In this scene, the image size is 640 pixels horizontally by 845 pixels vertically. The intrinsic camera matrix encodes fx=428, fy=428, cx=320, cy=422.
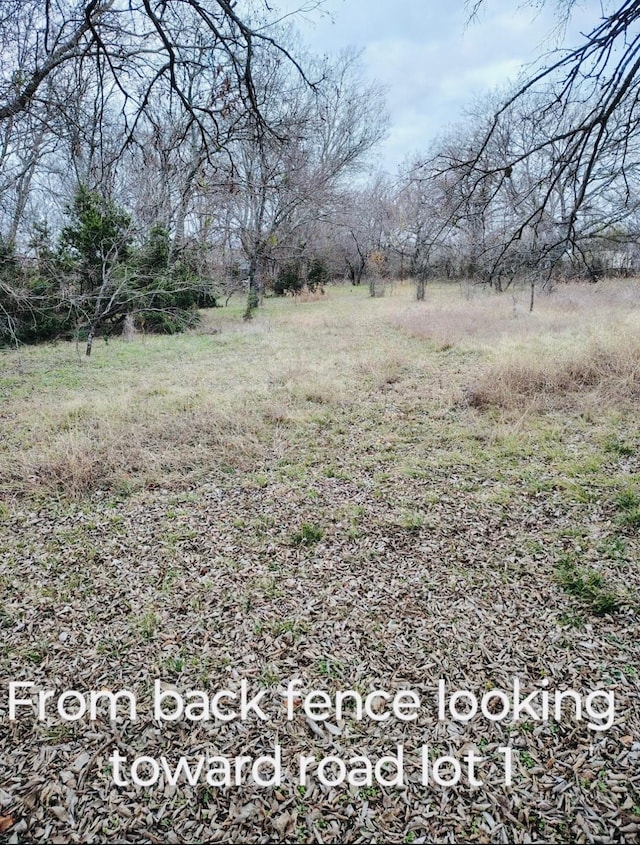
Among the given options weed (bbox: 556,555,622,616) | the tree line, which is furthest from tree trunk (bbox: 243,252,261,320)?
weed (bbox: 556,555,622,616)

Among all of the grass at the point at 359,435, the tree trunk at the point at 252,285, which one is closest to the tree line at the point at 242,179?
the tree trunk at the point at 252,285

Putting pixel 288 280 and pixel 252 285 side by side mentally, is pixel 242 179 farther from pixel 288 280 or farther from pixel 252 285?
pixel 288 280

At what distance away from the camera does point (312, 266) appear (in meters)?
23.9

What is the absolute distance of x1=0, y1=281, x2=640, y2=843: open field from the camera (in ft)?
5.33

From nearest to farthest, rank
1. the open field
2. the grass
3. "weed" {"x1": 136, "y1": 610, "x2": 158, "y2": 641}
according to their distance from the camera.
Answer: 1. the open field
2. "weed" {"x1": 136, "y1": 610, "x2": 158, "y2": 641}
3. the grass

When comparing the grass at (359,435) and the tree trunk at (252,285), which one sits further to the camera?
the tree trunk at (252,285)

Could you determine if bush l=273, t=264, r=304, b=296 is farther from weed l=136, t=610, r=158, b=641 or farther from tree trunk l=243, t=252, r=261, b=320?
weed l=136, t=610, r=158, b=641

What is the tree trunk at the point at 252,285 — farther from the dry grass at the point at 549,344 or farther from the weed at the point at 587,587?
the weed at the point at 587,587

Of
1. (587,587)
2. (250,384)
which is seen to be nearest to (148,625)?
(587,587)

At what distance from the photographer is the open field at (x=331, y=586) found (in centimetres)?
162

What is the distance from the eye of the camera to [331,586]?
275 cm

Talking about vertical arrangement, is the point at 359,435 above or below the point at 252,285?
below

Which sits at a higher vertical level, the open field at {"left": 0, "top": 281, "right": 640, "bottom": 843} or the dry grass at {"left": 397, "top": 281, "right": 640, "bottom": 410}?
the dry grass at {"left": 397, "top": 281, "right": 640, "bottom": 410}

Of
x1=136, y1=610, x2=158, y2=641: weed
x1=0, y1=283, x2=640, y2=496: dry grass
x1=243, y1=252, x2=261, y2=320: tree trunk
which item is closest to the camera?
x1=136, y1=610, x2=158, y2=641: weed
